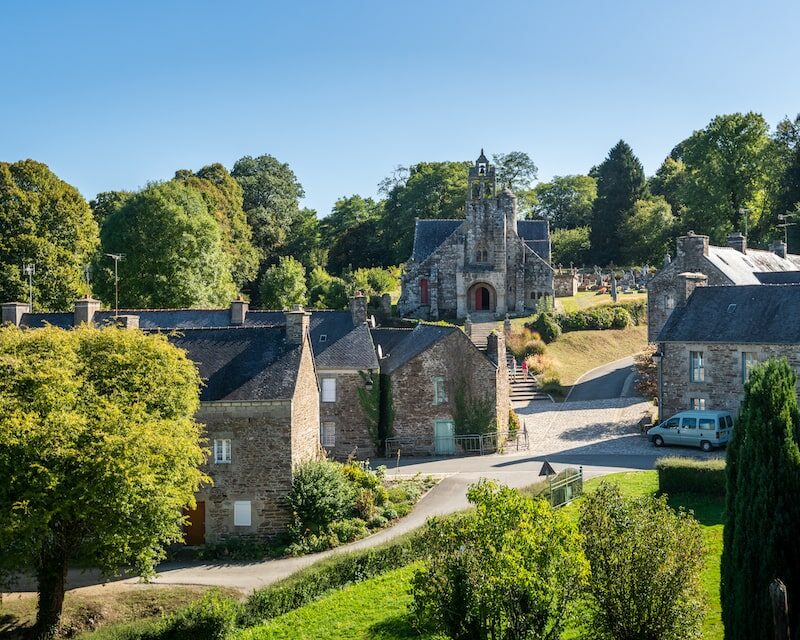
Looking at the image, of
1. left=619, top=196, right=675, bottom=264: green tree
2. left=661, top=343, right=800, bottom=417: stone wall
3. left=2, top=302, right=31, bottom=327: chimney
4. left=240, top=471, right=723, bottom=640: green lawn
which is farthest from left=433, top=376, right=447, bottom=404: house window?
left=619, top=196, right=675, bottom=264: green tree

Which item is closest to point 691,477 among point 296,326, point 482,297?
point 296,326

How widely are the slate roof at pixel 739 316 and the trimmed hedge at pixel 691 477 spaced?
9488mm

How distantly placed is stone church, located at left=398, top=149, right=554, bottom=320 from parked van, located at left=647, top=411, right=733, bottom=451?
2597 centimetres

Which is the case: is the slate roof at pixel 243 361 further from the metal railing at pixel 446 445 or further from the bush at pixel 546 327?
the bush at pixel 546 327

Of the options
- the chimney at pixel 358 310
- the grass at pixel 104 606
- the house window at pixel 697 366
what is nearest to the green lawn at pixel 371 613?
the grass at pixel 104 606

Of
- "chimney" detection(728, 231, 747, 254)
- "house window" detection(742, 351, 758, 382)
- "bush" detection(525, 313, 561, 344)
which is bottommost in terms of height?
"house window" detection(742, 351, 758, 382)

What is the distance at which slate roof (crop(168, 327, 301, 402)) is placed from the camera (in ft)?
85.9

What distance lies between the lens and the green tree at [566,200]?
9562 centimetres

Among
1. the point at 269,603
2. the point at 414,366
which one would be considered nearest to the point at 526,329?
the point at 414,366

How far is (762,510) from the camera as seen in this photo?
41.1ft

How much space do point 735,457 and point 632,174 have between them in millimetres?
75035

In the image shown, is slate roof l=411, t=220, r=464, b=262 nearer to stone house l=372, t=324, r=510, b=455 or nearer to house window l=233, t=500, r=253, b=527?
stone house l=372, t=324, r=510, b=455

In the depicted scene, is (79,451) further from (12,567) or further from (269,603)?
(269,603)

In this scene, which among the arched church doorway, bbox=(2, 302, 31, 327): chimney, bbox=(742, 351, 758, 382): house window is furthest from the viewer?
the arched church doorway
